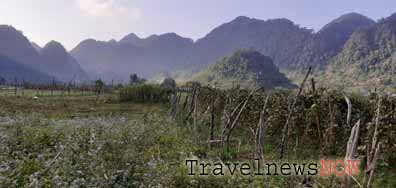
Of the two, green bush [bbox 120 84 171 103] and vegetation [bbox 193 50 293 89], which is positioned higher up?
vegetation [bbox 193 50 293 89]

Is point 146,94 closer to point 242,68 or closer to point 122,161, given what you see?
point 122,161

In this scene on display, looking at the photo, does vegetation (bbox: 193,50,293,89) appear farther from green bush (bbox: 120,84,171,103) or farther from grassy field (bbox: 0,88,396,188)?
grassy field (bbox: 0,88,396,188)

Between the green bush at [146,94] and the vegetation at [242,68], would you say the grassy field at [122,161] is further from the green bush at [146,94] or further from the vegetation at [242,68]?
the vegetation at [242,68]

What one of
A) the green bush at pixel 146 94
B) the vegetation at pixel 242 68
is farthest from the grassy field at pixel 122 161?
the vegetation at pixel 242 68

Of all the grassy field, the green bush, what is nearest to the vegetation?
the green bush

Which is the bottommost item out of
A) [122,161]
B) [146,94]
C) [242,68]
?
[122,161]

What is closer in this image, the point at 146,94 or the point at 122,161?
the point at 122,161

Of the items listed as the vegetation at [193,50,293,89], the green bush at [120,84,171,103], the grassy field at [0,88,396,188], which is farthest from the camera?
the vegetation at [193,50,293,89]

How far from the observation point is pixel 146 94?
37.0 m

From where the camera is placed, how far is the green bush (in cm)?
3597

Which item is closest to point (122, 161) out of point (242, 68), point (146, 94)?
point (146, 94)

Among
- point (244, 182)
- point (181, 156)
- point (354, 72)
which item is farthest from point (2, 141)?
point (354, 72)

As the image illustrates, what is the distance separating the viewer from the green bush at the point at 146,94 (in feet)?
118

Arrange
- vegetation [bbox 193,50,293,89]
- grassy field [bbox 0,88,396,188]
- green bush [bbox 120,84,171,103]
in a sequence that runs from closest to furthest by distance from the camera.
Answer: grassy field [bbox 0,88,396,188], green bush [bbox 120,84,171,103], vegetation [bbox 193,50,293,89]
